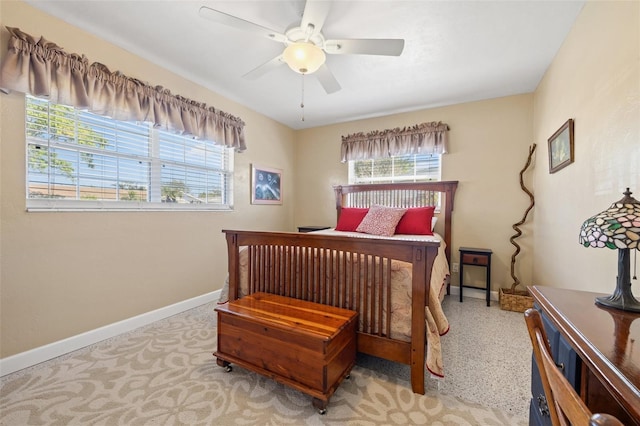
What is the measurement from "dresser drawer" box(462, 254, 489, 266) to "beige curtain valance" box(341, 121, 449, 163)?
4.38 ft

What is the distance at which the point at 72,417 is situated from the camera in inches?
55.7

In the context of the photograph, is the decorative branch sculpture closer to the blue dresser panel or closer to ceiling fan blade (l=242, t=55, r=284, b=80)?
the blue dresser panel

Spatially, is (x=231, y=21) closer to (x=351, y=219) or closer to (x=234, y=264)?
(x=234, y=264)

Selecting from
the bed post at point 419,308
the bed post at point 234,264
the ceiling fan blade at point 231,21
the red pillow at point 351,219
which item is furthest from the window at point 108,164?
the bed post at point 419,308

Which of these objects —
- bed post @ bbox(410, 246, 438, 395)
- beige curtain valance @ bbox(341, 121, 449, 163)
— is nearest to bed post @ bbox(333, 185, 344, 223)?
beige curtain valance @ bbox(341, 121, 449, 163)

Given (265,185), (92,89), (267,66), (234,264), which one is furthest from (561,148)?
(92,89)

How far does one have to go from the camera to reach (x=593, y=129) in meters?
1.65

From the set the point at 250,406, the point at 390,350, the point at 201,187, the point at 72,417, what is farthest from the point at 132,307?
the point at 390,350

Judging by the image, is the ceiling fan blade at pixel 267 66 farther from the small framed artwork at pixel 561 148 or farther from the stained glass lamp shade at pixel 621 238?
the small framed artwork at pixel 561 148

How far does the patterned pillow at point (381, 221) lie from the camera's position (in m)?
3.08

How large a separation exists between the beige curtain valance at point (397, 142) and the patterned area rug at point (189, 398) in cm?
279

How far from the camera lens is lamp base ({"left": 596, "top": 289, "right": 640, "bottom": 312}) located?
827mm

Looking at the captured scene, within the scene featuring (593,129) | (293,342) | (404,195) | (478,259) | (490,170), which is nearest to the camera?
(293,342)

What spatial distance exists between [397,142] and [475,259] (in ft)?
5.89
